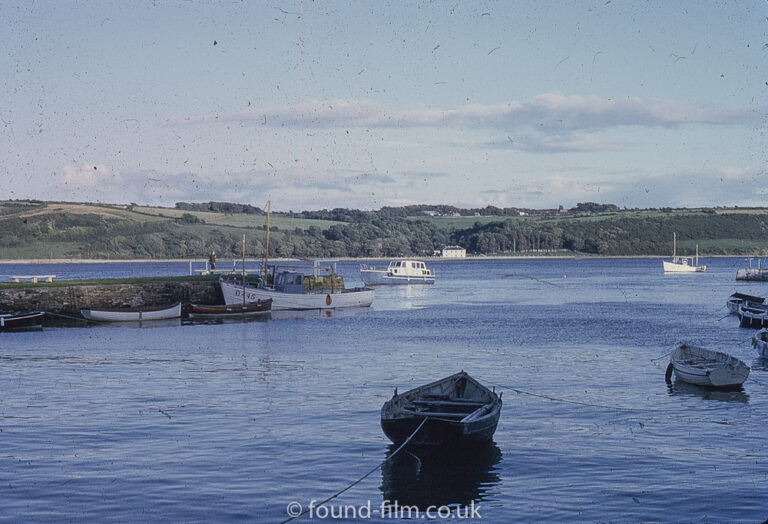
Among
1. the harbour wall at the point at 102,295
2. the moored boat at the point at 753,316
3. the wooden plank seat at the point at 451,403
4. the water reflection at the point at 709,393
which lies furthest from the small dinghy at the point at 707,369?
the harbour wall at the point at 102,295

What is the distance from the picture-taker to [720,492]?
680 inches

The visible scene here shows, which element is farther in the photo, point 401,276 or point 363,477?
point 401,276

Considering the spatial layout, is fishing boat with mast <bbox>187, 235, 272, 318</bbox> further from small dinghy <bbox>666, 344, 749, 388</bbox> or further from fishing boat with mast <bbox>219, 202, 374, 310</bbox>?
small dinghy <bbox>666, 344, 749, 388</bbox>

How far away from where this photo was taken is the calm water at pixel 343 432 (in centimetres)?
1681

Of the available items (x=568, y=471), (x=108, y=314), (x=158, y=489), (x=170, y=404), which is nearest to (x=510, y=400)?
(x=568, y=471)

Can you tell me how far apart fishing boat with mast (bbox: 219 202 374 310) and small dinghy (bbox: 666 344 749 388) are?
3513 cm

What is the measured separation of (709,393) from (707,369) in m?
0.94

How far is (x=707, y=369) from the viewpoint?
1164 inches

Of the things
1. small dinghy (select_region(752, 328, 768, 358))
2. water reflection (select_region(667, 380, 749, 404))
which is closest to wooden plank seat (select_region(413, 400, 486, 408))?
water reflection (select_region(667, 380, 749, 404))

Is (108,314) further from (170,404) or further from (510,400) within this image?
(510,400)

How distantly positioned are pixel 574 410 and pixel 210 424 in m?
10.7

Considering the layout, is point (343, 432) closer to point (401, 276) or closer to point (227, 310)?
point (227, 310)

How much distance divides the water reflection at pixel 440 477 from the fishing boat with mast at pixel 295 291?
4187cm

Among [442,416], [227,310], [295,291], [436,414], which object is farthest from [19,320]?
[442,416]
